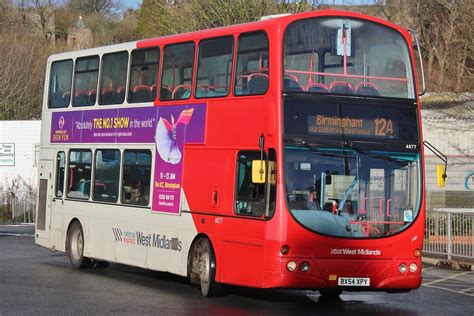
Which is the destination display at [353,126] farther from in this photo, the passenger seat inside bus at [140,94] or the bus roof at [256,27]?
the passenger seat inside bus at [140,94]

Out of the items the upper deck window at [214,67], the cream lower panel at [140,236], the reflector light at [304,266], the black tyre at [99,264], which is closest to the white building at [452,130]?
the black tyre at [99,264]

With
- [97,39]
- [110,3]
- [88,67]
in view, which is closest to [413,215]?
[88,67]

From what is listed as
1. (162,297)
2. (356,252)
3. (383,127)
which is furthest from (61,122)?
(356,252)

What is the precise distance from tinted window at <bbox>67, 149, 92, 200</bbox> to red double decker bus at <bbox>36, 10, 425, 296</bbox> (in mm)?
2492

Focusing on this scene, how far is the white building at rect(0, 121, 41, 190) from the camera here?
47.7 metres

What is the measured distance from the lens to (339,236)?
14.8m

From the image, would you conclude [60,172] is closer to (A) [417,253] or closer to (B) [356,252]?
(B) [356,252]

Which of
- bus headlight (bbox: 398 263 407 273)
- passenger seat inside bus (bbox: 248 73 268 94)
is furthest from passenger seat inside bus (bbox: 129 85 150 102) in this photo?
bus headlight (bbox: 398 263 407 273)

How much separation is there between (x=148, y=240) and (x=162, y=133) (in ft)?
6.11

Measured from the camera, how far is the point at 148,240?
1812 centimetres

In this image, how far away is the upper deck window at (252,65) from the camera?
600 inches

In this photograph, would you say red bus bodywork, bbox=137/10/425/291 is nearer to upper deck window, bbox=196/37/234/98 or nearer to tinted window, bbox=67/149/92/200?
upper deck window, bbox=196/37/234/98

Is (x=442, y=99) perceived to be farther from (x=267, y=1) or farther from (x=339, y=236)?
(x=339, y=236)

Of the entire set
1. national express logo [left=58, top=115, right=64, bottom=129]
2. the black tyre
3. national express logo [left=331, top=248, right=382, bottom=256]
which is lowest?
the black tyre
